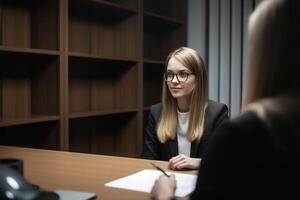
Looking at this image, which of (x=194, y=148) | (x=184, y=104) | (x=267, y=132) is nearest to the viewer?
(x=267, y=132)

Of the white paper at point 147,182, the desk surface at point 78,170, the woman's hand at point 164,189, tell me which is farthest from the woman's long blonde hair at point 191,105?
→ the woman's hand at point 164,189

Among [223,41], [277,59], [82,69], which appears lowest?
[277,59]

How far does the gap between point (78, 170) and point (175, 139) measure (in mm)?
825

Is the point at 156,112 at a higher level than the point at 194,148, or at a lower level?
higher

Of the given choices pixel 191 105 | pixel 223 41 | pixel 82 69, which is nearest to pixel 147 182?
pixel 191 105

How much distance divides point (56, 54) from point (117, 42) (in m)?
0.93

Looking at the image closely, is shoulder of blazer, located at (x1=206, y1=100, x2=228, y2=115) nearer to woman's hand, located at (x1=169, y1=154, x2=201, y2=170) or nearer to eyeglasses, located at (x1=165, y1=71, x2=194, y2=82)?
eyeglasses, located at (x1=165, y1=71, x2=194, y2=82)

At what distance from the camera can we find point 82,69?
10.1 feet

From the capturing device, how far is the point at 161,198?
110 centimetres

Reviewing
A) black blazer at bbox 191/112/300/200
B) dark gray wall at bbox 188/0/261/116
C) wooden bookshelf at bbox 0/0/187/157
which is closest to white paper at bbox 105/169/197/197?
black blazer at bbox 191/112/300/200

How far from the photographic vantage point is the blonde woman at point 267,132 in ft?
2.41

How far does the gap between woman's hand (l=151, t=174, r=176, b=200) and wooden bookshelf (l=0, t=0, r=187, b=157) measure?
128 centimetres

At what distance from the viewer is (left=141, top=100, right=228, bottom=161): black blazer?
2199 mm

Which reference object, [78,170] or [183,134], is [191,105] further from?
[78,170]
